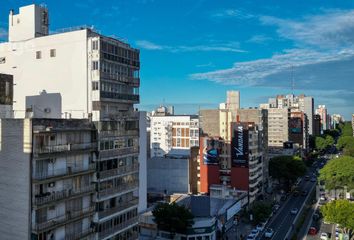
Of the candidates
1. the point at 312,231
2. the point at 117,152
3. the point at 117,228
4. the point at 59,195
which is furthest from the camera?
the point at 312,231

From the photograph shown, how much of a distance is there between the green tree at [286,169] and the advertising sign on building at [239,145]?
23.9 metres

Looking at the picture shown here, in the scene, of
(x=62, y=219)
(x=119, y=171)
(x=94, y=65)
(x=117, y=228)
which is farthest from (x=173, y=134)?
(x=62, y=219)

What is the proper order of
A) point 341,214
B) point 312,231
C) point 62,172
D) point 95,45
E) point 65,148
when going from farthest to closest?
point 312,231, point 341,214, point 95,45, point 65,148, point 62,172

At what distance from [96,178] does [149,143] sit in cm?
9877

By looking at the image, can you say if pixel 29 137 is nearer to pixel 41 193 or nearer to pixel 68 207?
pixel 41 193

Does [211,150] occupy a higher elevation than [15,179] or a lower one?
lower

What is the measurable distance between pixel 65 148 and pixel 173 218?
92.1ft

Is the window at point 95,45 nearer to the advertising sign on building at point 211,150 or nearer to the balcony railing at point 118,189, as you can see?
the balcony railing at point 118,189

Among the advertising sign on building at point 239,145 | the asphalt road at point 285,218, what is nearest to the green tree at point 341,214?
the asphalt road at point 285,218

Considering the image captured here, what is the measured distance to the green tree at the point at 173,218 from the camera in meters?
58.8

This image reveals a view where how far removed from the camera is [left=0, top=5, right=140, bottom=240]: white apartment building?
41.5 metres

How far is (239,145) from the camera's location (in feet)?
304

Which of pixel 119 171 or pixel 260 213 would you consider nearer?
pixel 119 171

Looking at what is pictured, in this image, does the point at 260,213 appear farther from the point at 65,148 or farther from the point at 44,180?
the point at 44,180
